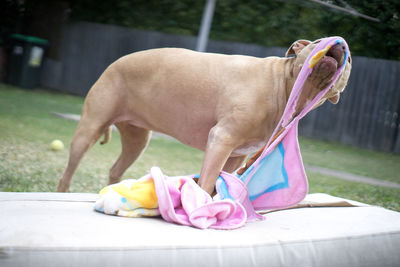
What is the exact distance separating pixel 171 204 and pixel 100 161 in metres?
3.88

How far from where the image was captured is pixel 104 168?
5.55 metres

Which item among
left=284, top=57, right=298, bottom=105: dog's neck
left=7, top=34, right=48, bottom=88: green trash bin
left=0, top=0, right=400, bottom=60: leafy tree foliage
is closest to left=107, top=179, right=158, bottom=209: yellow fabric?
left=284, top=57, right=298, bottom=105: dog's neck

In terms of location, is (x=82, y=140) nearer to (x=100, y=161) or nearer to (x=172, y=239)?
(x=172, y=239)

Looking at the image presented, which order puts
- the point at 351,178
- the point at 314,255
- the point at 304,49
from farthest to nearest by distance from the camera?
1. the point at 351,178
2. the point at 304,49
3. the point at 314,255

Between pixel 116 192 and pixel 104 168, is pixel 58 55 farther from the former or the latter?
pixel 116 192

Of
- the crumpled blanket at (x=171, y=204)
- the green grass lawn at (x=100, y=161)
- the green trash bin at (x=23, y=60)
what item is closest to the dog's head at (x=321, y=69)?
the crumpled blanket at (x=171, y=204)

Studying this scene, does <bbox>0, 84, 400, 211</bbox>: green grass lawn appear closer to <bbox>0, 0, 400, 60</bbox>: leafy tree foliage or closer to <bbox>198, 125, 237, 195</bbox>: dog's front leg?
<bbox>0, 0, 400, 60</bbox>: leafy tree foliage

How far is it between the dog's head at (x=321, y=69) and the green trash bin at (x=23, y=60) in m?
13.2

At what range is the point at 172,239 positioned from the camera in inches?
76.2

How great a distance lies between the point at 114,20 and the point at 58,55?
2306mm

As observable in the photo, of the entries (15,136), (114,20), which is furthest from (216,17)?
(15,136)

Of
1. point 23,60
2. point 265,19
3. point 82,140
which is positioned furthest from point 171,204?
point 23,60

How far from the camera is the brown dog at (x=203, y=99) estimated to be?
9.12 ft

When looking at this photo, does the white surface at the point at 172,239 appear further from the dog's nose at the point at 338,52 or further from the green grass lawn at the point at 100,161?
the green grass lawn at the point at 100,161
